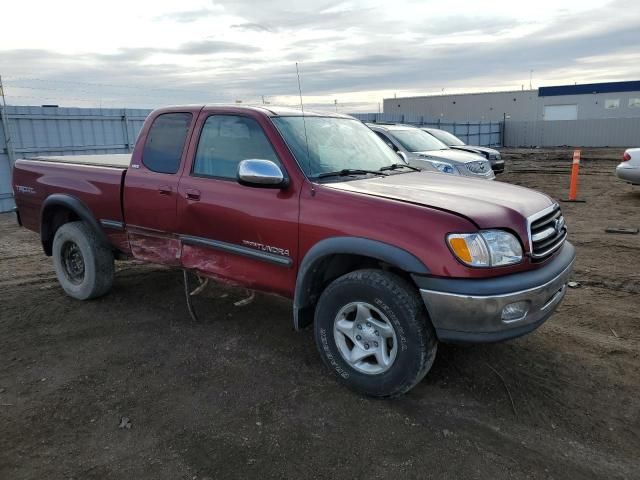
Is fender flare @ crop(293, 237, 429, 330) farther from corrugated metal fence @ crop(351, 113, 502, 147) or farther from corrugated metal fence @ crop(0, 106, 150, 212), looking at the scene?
corrugated metal fence @ crop(351, 113, 502, 147)

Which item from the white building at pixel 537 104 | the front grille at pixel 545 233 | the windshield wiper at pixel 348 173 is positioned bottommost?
the front grille at pixel 545 233

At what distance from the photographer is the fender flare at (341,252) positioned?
3.00 metres

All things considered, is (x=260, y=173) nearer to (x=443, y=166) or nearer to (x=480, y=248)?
(x=480, y=248)

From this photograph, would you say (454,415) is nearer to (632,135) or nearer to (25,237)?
(25,237)

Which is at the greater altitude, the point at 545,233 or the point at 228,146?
the point at 228,146

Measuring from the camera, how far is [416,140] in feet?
36.9

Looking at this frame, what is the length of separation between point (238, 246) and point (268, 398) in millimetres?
1150

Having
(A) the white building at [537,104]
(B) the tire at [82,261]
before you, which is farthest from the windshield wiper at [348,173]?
(A) the white building at [537,104]

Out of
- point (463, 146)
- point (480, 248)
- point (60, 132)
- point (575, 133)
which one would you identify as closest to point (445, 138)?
point (463, 146)

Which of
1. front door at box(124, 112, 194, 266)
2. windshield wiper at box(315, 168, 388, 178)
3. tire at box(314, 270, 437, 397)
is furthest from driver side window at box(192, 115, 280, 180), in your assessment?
tire at box(314, 270, 437, 397)

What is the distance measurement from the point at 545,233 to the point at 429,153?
753 centimetres

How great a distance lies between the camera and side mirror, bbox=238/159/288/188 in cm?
344

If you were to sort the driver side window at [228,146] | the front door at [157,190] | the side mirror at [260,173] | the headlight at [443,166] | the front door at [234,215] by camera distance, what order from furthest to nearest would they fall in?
the headlight at [443,166], the front door at [157,190], the driver side window at [228,146], the front door at [234,215], the side mirror at [260,173]

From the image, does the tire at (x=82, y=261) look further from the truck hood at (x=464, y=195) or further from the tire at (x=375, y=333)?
the truck hood at (x=464, y=195)
